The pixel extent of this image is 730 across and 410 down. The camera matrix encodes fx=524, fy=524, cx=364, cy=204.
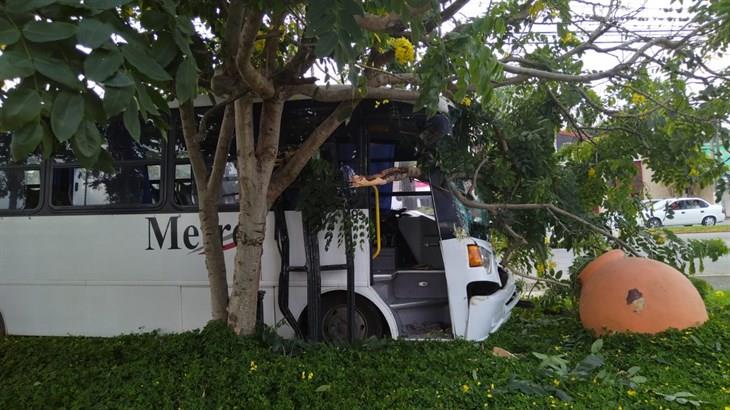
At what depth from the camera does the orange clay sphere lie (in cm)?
461

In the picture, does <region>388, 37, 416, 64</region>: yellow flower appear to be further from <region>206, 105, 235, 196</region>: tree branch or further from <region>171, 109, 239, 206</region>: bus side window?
<region>171, 109, 239, 206</region>: bus side window

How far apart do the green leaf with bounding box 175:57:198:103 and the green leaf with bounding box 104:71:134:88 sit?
318 mm

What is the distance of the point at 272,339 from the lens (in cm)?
448

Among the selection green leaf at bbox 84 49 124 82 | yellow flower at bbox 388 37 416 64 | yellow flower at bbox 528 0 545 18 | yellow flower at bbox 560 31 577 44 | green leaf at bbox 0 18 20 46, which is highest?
yellow flower at bbox 528 0 545 18

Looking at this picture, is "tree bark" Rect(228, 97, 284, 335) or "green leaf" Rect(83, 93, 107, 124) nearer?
"green leaf" Rect(83, 93, 107, 124)

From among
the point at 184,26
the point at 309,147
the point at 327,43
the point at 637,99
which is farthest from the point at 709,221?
the point at 184,26

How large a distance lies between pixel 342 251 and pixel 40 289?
3.41m

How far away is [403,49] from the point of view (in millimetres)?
4156

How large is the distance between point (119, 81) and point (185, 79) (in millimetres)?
355

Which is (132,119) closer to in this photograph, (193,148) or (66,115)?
(66,115)

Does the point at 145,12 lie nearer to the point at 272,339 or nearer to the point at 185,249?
the point at 272,339

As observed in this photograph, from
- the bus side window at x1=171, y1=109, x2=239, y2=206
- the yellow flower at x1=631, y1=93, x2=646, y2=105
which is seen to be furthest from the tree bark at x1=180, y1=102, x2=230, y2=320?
the yellow flower at x1=631, y1=93, x2=646, y2=105

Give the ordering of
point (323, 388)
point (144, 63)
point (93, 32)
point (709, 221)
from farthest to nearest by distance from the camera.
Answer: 1. point (709, 221)
2. point (323, 388)
3. point (144, 63)
4. point (93, 32)

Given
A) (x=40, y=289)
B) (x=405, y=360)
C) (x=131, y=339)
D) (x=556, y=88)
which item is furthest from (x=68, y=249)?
(x=556, y=88)
